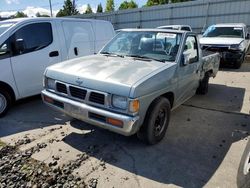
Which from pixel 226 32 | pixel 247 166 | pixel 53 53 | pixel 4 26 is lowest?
pixel 247 166

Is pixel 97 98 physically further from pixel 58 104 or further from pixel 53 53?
pixel 53 53

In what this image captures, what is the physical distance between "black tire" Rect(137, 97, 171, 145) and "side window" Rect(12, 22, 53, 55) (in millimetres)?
3232

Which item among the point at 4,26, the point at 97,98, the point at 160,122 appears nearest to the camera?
the point at 97,98

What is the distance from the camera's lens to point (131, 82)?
319 cm

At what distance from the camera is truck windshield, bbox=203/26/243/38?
36.5 feet

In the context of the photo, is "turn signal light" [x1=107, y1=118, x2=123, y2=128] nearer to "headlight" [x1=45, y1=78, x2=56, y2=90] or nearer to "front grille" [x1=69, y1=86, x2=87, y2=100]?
"front grille" [x1=69, y1=86, x2=87, y2=100]

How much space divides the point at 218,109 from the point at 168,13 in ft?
51.4

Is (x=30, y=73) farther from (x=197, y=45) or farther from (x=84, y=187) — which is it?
(x=197, y=45)

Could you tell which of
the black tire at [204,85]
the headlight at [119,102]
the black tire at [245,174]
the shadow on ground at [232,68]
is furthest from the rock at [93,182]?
the shadow on ground at [232,68]

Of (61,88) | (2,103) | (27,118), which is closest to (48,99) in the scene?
(61,88)

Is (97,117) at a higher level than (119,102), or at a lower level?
lower

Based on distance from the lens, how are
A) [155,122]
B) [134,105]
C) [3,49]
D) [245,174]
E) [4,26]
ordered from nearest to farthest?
[245,174] → [134,105] → [155,122] → [3,49] → [4,26]

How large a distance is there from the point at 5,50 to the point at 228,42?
868cm

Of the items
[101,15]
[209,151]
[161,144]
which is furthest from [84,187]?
[101,15]
